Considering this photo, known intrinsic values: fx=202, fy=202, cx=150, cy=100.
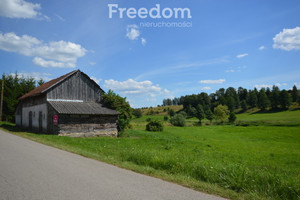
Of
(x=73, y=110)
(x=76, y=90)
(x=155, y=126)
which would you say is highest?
(x=76, y=90)

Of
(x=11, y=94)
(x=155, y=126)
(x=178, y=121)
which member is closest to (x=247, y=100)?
(x=178, y=121)

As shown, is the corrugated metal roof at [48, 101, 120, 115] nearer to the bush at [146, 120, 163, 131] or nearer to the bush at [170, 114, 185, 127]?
the bush at [146, 120, 163, 131]

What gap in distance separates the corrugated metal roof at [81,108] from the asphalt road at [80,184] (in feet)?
50.0

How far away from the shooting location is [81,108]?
951 inches

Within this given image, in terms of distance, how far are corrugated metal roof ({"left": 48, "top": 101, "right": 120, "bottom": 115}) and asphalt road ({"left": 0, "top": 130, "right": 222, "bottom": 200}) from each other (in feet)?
50.0

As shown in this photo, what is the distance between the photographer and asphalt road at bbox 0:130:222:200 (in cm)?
480

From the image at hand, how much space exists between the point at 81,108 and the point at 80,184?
64.3ft

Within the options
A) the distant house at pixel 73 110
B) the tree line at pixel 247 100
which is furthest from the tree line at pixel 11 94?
the tree line at pixel 247 100

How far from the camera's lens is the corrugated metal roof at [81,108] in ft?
74.2

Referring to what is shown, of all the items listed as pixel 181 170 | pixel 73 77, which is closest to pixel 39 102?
pixel 73 77

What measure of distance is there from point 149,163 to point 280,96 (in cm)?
11388

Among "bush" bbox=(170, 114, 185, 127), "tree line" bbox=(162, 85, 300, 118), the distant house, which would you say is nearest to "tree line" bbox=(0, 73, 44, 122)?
the distant house

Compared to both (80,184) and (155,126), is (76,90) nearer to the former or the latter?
(80,184)

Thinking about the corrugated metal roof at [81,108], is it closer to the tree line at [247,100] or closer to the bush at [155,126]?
the bush at [155,126]
